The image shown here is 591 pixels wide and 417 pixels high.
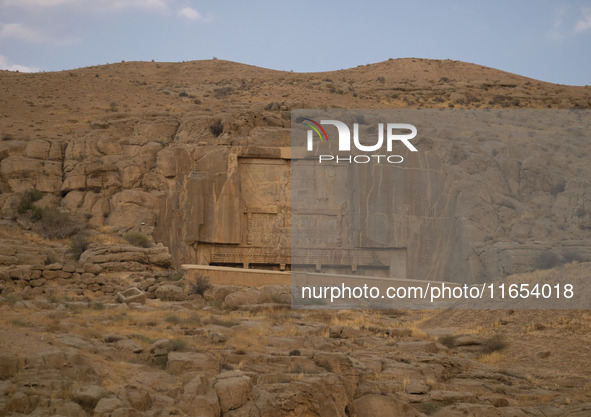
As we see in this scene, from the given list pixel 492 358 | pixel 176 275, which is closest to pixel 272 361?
pixel 492 358

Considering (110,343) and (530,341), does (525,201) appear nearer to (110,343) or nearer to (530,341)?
(530,341)

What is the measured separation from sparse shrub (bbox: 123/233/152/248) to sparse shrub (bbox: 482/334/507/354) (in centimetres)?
1144

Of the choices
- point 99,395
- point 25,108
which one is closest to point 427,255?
point 99,395

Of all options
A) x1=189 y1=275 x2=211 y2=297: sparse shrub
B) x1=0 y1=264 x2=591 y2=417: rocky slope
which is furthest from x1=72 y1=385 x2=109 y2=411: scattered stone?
x1=189 y1=275 x2=211 y2=297: sparse shrub

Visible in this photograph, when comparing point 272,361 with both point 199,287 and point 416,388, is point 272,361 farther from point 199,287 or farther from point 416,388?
point 199,287

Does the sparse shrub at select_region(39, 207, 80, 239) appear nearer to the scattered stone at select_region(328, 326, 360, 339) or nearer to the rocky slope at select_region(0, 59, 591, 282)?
the rocky slope at select_region(0, 59, 591, 282)

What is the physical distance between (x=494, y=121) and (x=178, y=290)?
2564 centimetres

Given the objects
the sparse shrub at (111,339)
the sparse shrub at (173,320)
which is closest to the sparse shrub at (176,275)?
the sparse shrub at (173,320)

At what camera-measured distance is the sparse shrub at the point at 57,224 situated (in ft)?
74.9

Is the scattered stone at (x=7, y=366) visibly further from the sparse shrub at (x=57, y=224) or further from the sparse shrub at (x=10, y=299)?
the sparse shrub at (x=57, y=224)

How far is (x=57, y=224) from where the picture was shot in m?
23.6

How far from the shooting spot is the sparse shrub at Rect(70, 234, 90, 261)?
20.7m

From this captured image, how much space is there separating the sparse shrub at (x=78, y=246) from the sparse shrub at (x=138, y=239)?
1.66 metres

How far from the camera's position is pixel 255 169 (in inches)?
1080
